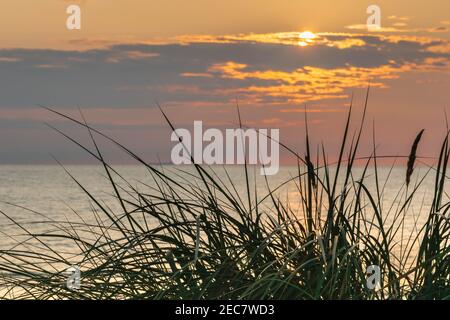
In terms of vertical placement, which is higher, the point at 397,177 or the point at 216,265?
the point at 216,265

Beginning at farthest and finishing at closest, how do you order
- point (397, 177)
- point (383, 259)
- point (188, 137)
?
point (397, 177), point (188, 137), point (383, 259)

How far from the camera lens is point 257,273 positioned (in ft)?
12.1

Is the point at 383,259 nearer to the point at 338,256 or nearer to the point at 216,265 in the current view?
the point at 338,256

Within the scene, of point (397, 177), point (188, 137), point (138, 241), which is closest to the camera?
point (138, 241)
